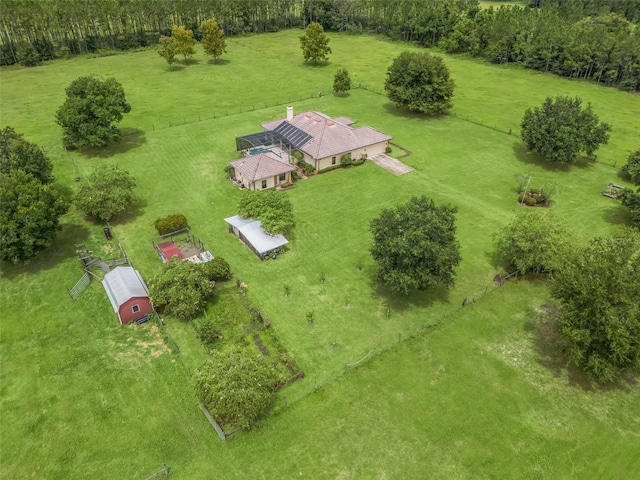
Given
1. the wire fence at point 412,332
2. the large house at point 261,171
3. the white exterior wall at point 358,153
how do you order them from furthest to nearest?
the white exterior wall at point 358,153 < the large house at point 261,171 < the wire fence at point 412,332

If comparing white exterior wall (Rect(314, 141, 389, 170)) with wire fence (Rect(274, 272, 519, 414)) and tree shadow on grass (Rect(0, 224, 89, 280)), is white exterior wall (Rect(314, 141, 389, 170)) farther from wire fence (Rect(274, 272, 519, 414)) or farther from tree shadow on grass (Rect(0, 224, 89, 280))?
tree shadow on grass (Rect(0, 224, 89, 280))

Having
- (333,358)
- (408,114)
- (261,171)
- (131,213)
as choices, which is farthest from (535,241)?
(408,114)

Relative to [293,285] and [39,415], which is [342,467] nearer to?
[293,285]

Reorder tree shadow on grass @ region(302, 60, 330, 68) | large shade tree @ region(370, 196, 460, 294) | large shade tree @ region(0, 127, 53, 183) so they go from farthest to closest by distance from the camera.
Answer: tree shadow on grass @ region(302, 60, 330, 68)
large shade tree @ region(0, 127, 53, 183)
large shade tree @ region(370, 196, 460, 294)

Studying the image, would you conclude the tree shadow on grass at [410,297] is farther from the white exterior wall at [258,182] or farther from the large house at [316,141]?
the large house at [316,141]

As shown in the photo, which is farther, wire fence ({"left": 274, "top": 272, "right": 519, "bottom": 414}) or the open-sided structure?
the open-sided structure

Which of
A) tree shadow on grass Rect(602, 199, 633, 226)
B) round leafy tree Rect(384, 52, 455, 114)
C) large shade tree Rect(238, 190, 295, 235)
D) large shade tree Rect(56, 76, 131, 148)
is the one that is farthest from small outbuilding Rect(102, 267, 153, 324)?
round leafy tree Rect(384, 52, 455, 114)

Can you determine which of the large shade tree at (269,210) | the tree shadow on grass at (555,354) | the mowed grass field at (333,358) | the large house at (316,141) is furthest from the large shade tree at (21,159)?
the tree shadow on grass at (555,354)
